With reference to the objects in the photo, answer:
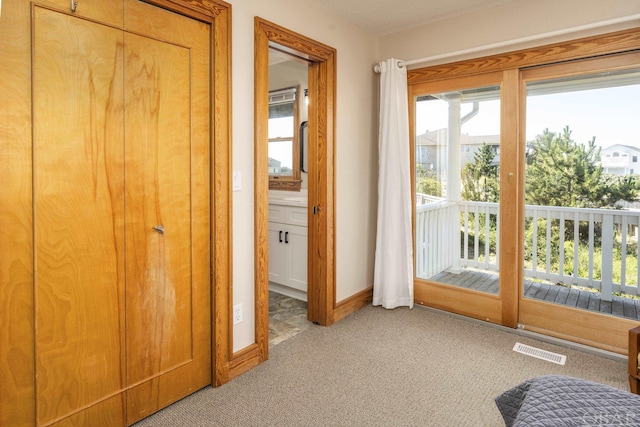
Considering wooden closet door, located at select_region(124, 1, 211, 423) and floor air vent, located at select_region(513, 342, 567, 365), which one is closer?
wooden closet door, located at select_region(124, 1, 211, 423)

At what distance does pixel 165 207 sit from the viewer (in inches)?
80.8

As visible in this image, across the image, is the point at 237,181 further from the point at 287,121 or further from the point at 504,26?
the point at 504,26

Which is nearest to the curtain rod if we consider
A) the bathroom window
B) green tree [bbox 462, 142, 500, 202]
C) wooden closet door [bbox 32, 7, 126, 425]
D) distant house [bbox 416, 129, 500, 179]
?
distant house [bbox 416, 129, 500, 179]

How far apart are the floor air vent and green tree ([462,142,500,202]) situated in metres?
1.10

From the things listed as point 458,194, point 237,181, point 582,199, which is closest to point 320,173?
point 237,181

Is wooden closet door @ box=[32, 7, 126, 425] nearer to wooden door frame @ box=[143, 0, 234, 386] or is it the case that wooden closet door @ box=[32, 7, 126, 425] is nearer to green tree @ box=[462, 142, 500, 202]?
wooden door frame @ box=[143, 0, 234, 386]

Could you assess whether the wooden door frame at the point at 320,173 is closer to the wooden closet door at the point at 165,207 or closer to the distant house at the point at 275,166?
the wooden closet door at the point at 165,207

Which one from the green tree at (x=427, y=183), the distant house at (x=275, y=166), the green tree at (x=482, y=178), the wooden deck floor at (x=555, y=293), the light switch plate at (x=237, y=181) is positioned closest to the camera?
the light switch plate at (x=237, y=181)

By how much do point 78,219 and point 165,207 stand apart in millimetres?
416

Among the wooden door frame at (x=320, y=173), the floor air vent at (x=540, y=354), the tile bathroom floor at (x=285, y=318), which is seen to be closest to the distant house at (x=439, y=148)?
the wooden door frame at (x=320, y=173)

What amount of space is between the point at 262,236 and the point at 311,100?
47.4 inches

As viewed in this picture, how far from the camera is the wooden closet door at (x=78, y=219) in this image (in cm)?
162

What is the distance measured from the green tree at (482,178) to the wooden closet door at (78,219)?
8.47 ft

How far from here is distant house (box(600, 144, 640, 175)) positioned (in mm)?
2598
